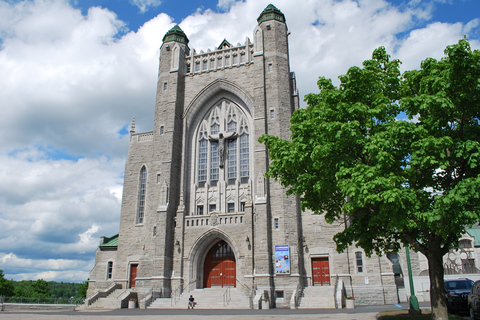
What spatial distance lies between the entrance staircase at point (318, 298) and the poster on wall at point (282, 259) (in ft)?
5.81

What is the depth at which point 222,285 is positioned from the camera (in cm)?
2642

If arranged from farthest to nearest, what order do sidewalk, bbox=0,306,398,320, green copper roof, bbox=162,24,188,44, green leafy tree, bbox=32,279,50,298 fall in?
green leafy tree, bbox=32,279,50,298 < green copper roof, bbox=162,24,188,44 < sidewalk, bbox=0,306,398,320

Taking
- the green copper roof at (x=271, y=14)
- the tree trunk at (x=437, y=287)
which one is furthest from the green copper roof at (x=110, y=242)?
the tree trunk at (x=437, y=287)

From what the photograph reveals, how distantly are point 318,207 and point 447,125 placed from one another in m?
4.72

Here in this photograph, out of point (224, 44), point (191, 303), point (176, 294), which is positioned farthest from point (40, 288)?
point (191, 303)

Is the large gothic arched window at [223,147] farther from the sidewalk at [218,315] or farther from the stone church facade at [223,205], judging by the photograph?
the sidewalk at [218,315]

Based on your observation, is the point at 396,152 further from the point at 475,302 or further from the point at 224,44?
the point at 224,44

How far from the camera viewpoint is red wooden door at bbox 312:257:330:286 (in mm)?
25156

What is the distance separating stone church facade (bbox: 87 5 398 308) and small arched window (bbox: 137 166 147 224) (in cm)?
8

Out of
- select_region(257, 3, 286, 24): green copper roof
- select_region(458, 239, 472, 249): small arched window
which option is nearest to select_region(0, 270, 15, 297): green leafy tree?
select_region(257, 3, 286, 24): green copper roof

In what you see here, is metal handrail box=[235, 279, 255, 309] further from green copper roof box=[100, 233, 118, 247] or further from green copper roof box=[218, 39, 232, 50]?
green copper roof box=[218, 39, 232, 50]

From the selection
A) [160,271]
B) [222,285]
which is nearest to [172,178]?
[160,271]

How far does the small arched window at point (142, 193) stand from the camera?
1180 inches

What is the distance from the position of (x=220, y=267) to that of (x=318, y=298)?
289 inches
